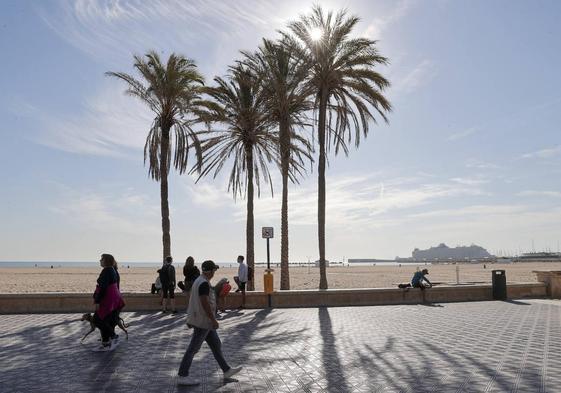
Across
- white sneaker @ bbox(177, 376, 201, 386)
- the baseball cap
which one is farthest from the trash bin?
white sneaker @ bbox(177, 376, 201, 386)

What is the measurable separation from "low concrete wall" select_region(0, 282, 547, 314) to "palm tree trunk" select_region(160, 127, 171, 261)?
4.84m

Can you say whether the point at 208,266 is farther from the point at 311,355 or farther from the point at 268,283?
the point at 268,283

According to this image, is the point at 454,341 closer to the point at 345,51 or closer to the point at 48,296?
the point at 48,296

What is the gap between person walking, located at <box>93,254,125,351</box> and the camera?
1040cm

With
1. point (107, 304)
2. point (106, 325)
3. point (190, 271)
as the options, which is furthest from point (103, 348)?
point (190, 271)

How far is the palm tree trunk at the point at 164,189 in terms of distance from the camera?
74.2ft

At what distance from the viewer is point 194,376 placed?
26.6 ft

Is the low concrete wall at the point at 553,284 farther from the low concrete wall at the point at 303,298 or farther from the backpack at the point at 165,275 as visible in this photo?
the backpack at the point at 165,275

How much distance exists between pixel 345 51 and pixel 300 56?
1.95 meters

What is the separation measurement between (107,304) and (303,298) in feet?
31.3

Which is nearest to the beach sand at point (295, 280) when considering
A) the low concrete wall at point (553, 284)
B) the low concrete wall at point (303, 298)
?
the low concrete wall at point (553, 284)

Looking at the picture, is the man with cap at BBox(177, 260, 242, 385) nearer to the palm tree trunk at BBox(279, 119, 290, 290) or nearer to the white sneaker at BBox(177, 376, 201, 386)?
the white sneaker at BBox(177, 376, 201, 386)

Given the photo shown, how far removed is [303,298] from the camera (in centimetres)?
1900

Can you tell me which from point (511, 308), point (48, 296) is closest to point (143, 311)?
point (48, 296)
